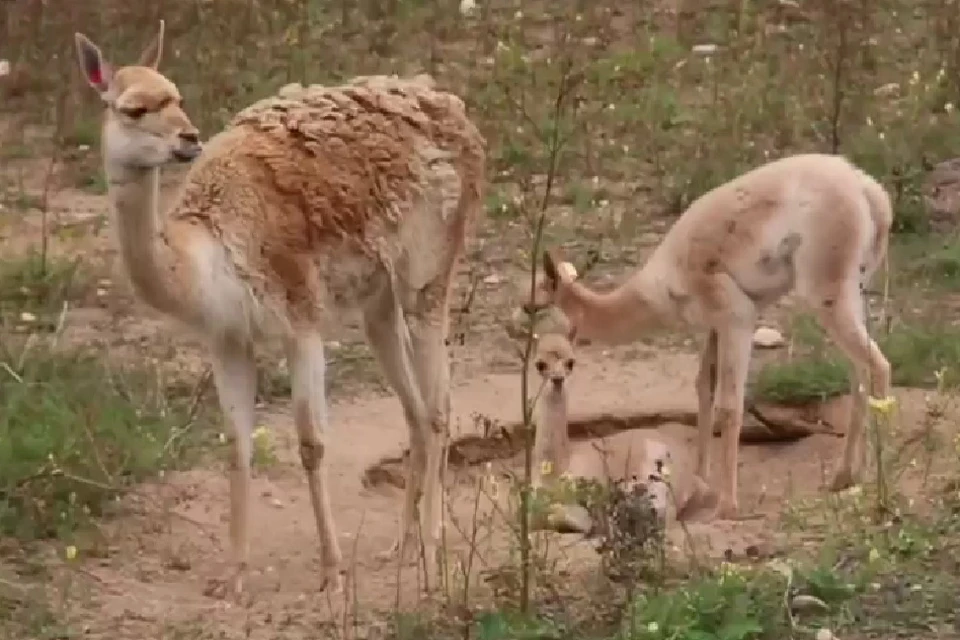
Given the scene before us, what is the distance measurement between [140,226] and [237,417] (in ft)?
2.64

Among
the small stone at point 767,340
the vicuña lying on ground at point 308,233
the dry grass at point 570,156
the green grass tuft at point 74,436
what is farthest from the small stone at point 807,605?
the small stone at point 767,340

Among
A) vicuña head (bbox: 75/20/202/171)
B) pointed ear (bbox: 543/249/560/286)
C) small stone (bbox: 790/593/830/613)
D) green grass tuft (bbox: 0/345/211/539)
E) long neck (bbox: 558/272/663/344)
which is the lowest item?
green grass tuft (bbox: 0/345/211/539)

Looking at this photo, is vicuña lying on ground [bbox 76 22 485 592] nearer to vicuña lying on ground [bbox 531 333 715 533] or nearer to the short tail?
vicuña lying on ground [bbox 531 333 715 533]

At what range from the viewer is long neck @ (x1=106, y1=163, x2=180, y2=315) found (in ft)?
19.4

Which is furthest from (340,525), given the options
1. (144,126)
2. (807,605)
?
(807,605)

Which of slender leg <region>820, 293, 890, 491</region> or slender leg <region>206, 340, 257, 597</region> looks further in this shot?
slender leg <region>820, 293, 890, 491</region>

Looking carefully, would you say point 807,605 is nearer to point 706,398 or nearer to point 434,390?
point 434,390

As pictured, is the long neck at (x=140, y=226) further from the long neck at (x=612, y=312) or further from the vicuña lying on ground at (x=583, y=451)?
the long neck at (x=612, y=312)

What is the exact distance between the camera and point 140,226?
5941mm

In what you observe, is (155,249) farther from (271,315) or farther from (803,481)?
(803,481)

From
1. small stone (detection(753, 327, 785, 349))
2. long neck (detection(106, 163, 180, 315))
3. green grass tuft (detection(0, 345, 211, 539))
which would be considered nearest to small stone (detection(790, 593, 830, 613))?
long neck (detection(106, 163, 180, 315))

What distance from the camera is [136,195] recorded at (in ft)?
19.4

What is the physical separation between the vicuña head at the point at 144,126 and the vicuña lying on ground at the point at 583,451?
1.82 meters

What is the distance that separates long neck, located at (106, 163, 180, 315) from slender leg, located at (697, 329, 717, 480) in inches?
96.8
